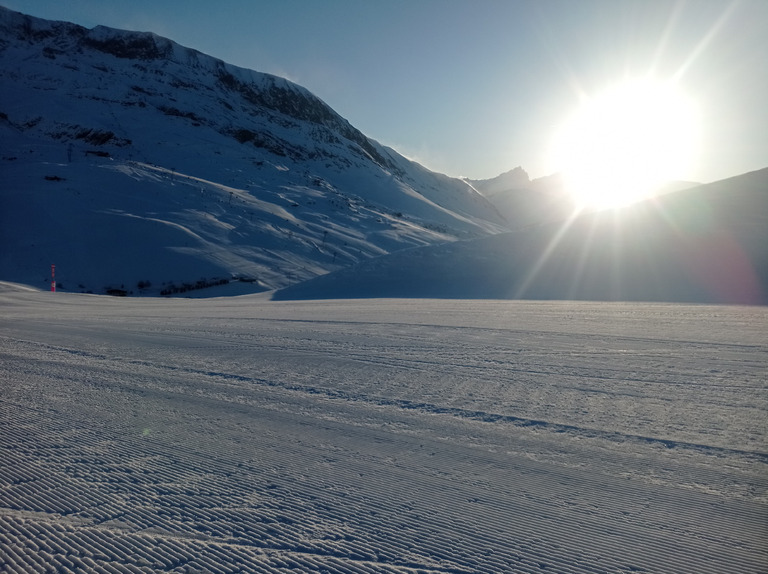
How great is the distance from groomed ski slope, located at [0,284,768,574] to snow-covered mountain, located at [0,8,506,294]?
25820 mm

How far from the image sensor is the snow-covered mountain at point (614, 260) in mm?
19797

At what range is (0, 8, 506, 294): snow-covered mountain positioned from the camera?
1334 inches

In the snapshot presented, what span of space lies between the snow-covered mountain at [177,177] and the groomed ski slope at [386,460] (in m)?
25.8

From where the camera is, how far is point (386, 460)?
13.4 ft

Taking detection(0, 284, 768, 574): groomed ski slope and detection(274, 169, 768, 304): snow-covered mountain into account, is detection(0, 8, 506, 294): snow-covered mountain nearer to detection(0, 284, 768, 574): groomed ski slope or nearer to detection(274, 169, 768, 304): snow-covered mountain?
detection(274, 169, 768, 304): snow-covered mountain

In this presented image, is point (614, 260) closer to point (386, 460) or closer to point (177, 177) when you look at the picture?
point (386, 460)

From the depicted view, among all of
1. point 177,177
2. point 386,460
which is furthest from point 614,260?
point 177,177

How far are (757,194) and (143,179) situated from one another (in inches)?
2025

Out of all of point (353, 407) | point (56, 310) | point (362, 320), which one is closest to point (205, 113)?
point (56, 310)

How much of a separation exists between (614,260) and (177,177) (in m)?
47.1

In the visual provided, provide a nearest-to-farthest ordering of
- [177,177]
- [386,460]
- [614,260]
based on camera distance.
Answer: [386,460] < [614,260] < [177,177]

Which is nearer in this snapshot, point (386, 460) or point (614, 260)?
point (386, 460)

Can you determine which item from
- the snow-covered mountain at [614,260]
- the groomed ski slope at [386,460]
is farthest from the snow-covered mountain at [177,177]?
the groomed ski slope at [386,460]

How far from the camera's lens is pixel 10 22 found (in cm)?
8931
